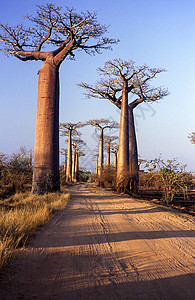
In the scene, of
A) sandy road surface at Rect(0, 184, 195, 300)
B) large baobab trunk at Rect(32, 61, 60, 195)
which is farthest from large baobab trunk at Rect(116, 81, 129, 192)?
sandy road surface at Rect(0, 184, 195, 300)

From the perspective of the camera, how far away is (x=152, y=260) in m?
2.44

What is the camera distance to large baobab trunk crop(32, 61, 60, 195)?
787 centimetres

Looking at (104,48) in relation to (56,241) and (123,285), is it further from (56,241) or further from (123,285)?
(123,285)

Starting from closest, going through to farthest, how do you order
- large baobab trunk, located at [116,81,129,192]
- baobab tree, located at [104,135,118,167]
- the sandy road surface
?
the sandy road surface < large baobab trunk, located at [116,81,129,192] < baobab tree, located at [104,135,118,167]

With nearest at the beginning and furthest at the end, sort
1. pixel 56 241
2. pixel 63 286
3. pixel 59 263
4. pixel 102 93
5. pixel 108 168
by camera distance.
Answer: pixel 63 286, pixel 59 263, pixel 56 241, pixel 102 93, pixel 108 168

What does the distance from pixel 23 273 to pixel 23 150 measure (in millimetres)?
8702

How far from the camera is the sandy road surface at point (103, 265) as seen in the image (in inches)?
70.6

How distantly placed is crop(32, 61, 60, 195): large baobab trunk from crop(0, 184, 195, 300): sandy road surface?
416 centimetres

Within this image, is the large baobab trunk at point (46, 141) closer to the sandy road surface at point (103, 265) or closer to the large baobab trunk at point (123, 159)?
the large baobab trunk at point (123, 159)

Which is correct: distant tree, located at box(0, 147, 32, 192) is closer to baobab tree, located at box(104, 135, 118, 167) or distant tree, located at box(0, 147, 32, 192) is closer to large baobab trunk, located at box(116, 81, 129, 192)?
large baobab trunk, located at box(116, 81, 129, 192)

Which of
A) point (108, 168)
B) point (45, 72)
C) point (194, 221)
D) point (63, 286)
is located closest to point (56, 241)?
point (63, 286)

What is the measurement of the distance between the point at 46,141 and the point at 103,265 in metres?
6.01

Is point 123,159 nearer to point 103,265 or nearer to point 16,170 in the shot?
point 16,170

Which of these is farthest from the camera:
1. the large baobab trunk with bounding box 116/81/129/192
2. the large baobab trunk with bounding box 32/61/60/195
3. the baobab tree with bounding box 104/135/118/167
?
the baobab tree with bounding box 104/135/118/167
